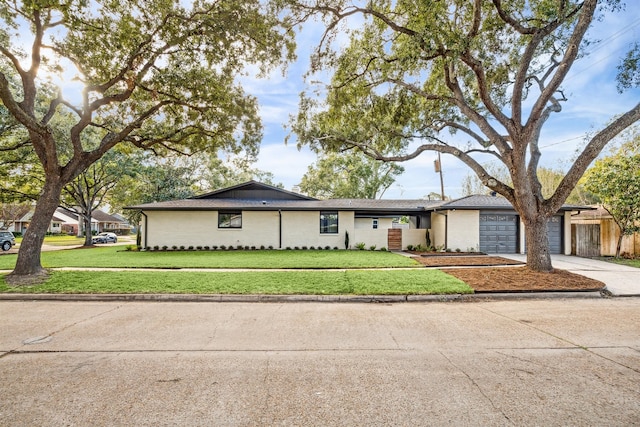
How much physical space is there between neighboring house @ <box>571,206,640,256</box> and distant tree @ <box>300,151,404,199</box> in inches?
667

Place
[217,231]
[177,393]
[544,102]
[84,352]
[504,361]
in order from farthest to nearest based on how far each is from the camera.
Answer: [217,231] → [544,102] → [84,352] → [504,361] → [177,393]

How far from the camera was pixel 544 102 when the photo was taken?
884cm

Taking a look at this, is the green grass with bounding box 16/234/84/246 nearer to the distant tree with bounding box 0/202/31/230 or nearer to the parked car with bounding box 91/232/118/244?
the parked car with bounding box 91/232/118/244

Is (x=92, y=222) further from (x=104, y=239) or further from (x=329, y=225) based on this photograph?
(x=329, y=225)

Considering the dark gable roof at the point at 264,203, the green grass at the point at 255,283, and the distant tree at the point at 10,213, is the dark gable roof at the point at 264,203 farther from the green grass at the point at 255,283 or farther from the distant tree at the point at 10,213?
the distant tree at the point at 10,213

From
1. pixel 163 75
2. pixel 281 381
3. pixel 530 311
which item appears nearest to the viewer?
pixel 281 381

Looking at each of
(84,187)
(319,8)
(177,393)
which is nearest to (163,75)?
(319,8)

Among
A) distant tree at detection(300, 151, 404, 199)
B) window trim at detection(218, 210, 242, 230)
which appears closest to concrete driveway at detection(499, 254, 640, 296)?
window trim at detection(218, 210, 242, 230)

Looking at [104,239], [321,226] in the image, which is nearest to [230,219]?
[321,226]

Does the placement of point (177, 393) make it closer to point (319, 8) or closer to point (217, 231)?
point (319, 8)

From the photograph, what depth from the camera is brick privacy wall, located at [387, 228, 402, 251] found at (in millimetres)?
17406

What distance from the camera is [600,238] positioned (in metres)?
15.2

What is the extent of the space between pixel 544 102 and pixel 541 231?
4.00 m

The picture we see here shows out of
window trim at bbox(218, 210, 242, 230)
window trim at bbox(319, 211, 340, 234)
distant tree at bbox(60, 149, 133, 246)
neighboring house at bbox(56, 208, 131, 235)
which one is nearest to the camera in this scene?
window trim at bbox(218, 210, 242, 230)
